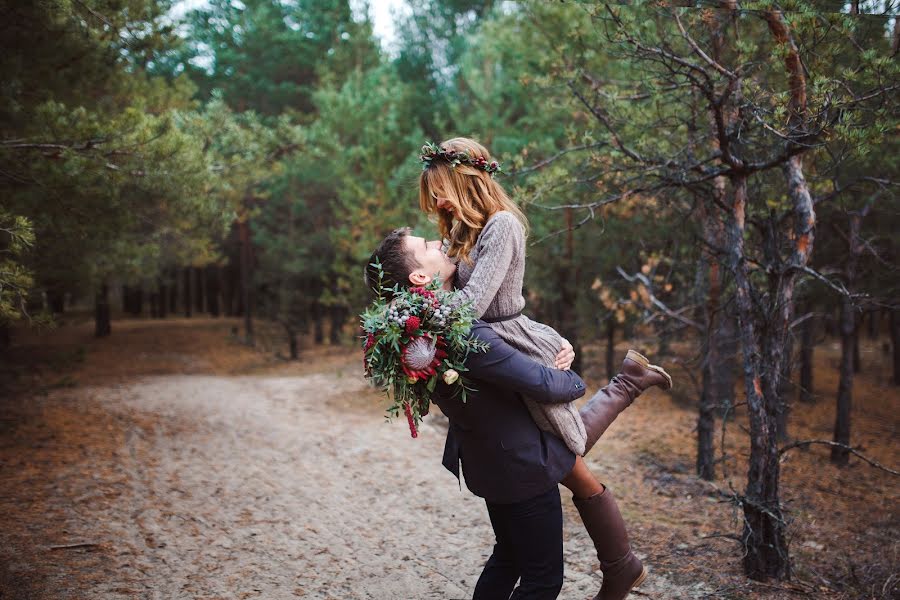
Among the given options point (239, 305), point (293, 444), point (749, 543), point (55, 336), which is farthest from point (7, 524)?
point (239, 305)

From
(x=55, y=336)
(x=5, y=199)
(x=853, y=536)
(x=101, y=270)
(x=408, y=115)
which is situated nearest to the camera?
(x=5, y=199)

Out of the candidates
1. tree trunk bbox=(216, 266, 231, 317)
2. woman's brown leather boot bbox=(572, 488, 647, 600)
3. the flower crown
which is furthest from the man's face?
tree trunk bbox=(216, 266, 231, 317)

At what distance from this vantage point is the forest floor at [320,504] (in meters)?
3.79

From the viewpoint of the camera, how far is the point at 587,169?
5652mm

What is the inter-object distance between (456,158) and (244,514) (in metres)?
3.81

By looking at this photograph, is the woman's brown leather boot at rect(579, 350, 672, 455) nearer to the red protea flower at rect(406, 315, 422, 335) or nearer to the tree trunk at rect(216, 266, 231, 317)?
the red protea flower at rect(406, 315, 422, 335)

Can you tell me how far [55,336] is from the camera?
1895 cm

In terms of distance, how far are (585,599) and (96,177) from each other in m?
4.73

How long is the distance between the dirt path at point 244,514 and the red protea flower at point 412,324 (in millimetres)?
2230

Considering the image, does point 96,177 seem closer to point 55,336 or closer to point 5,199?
point 5,199

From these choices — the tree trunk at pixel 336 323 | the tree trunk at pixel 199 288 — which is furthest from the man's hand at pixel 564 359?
the tree trunk at pixel 199 288

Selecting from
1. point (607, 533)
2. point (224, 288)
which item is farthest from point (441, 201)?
point (224, 288)

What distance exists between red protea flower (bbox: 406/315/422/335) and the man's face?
0.21m

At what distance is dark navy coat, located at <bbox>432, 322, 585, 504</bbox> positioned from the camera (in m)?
2.21
